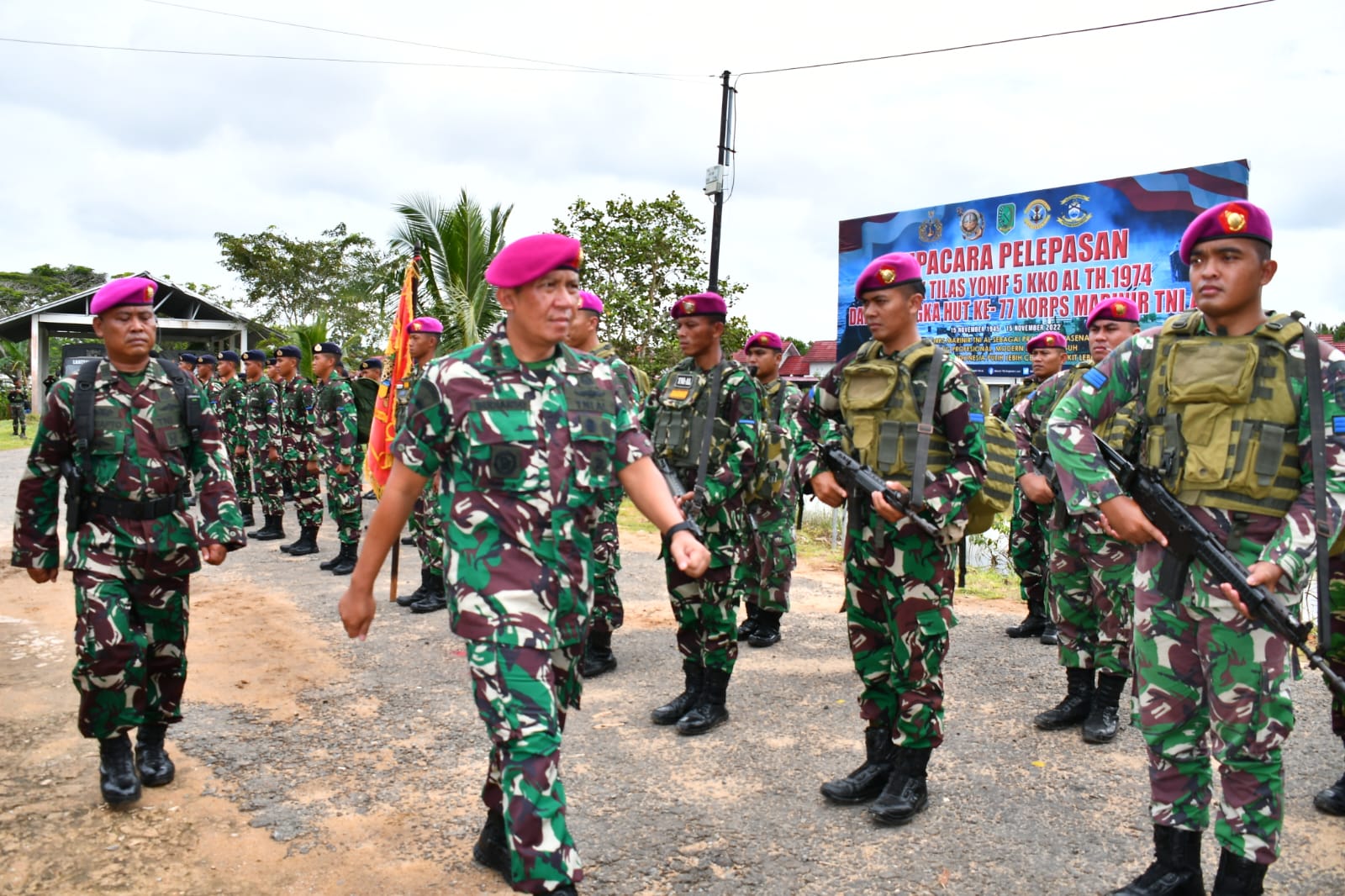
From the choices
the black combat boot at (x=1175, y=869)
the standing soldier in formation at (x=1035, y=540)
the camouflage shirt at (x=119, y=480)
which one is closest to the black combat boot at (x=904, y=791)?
the black combat boot at (x=1175, y=869)

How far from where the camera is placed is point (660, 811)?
3779 millimetres

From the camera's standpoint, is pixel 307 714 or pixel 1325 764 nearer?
pixel 1325 764

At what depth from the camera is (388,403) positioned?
299 inches

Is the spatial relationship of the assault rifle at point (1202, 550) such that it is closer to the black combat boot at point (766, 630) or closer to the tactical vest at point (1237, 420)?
the tactical vest at point (1237, 420)

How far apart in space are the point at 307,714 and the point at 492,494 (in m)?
2.81

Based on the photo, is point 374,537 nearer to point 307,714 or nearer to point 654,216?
point 307,714

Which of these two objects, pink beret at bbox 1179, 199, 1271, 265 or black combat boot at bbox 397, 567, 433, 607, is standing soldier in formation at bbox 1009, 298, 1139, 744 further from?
black combat boot at bbox 397, 567, 433, 607

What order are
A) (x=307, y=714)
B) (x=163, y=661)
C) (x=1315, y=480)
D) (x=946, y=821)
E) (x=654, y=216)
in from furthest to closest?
(x=654, y=216) → (x=307, y=714) → (x=163, y=661) → (x=946, y=821) → (x=1315, y=480)

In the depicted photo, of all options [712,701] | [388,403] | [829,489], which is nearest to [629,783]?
[712,701]

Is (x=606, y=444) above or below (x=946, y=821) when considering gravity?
above

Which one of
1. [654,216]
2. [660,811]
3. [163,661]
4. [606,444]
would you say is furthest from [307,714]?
[654,216]

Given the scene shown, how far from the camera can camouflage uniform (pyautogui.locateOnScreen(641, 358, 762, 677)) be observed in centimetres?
471

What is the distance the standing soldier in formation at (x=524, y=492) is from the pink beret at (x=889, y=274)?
1.32m

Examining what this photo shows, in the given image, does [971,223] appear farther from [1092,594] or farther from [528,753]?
[528,753]
